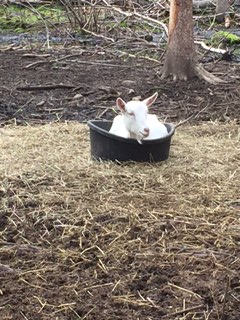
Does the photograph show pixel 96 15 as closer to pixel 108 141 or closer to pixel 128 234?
pixel 108 141

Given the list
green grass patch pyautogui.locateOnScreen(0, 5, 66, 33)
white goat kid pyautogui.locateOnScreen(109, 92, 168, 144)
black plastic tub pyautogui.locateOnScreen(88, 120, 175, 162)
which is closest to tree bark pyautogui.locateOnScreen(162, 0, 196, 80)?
white goat kid pyautogui.locateOnScreen(109, 92, 168, 144)

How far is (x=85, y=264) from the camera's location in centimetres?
416

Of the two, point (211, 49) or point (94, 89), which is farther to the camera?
point (211, 49)

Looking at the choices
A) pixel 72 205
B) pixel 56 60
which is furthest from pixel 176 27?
pixel 72 205

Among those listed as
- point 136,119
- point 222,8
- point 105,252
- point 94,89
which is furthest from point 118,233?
point 222,8

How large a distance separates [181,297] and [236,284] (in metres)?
0.35

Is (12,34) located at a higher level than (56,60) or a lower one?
lower

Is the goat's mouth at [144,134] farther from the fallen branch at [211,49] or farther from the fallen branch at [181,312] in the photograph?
the fallen branch at [211,49]

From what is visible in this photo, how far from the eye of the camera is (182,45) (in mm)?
9172

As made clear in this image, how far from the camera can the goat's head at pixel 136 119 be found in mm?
5773

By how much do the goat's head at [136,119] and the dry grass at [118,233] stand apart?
289 millimetres

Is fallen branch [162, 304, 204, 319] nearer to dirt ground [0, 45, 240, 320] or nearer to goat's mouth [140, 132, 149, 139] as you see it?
dirt ground [0, 45, 240, 320]

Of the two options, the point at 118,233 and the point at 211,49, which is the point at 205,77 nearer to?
the point at 211,49

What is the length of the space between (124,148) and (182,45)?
3.68 m
